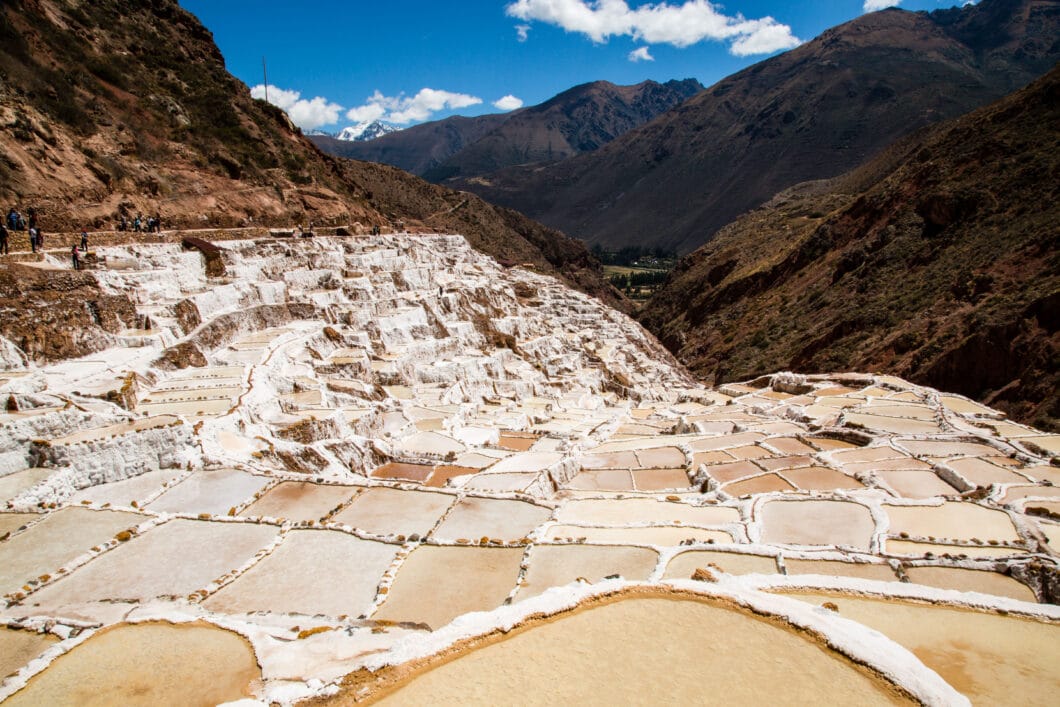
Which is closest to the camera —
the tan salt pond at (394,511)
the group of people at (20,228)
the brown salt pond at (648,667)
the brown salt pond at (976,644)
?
the brown salt pond at (648,667)

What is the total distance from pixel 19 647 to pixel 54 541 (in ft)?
9.62

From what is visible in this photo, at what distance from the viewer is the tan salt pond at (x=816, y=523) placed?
10.9m

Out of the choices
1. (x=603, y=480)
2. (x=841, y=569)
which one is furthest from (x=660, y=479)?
(x=841, y=569)

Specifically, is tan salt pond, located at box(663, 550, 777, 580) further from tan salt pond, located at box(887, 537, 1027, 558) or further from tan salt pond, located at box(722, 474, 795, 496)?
tan salt pond, located at box(722, 474, 795, 496)

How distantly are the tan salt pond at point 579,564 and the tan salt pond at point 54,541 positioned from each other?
255 inches

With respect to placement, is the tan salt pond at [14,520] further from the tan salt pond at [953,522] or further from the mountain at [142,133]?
the mountain at [142,133]

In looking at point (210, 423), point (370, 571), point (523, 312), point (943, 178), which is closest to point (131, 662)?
point (370, 571)

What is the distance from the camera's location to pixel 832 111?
154500 mm

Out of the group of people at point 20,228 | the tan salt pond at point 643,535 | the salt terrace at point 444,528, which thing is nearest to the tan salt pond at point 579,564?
the salt terrace at point 444,528

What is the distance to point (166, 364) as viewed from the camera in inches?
664

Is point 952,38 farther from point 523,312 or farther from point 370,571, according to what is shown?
point 370,571

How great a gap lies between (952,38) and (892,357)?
20075cm

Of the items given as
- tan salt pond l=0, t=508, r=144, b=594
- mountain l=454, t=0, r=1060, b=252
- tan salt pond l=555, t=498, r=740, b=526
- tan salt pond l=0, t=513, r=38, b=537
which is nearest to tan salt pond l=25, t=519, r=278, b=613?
tan salt pond l=0, t=508, r=144, b=594

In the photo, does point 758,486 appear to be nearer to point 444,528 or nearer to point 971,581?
point 971,581
